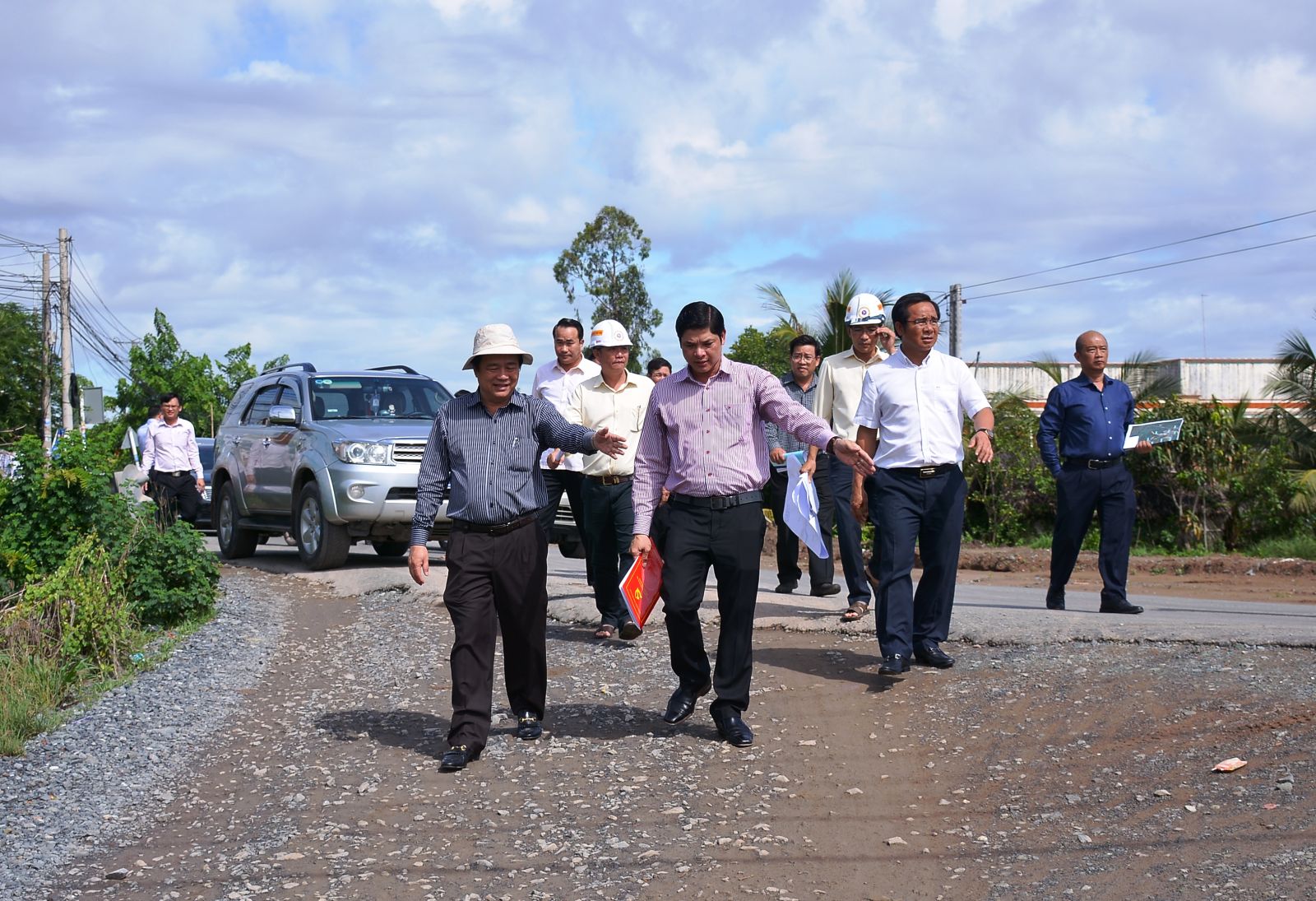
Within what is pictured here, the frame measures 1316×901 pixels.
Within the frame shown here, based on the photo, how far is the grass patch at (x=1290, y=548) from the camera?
18.2 meters

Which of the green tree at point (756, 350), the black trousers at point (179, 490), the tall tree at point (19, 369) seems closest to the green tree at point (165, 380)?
the tall tree at point (19, 369)

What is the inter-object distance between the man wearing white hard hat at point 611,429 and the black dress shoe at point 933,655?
73.9 inches

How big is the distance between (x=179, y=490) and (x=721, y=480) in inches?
451

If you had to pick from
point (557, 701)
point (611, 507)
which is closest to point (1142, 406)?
point (611, 507)

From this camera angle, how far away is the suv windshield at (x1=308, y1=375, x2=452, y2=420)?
14.3 metres

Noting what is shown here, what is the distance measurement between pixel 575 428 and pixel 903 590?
2.05 meters

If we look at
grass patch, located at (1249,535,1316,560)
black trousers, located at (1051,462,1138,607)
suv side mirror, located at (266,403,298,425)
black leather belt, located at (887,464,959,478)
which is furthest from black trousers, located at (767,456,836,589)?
grass patch, located at (1249,535,1316,560)

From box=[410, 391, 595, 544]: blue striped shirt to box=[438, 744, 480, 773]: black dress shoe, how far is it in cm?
98

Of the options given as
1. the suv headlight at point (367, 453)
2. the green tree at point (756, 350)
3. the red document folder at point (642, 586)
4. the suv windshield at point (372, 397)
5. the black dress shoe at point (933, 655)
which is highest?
the green tree at point (756, 350)

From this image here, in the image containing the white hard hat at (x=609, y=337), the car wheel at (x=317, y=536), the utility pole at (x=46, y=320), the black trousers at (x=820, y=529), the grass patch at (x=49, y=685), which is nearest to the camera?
the grass patch at (x=49, y=685)

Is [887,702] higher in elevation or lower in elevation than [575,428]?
lower

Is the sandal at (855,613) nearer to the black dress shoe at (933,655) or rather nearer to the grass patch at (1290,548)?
the black dress shoe at (933,655)

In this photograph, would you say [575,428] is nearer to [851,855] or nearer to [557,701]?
[557,701]

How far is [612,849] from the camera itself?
516 centimetres
